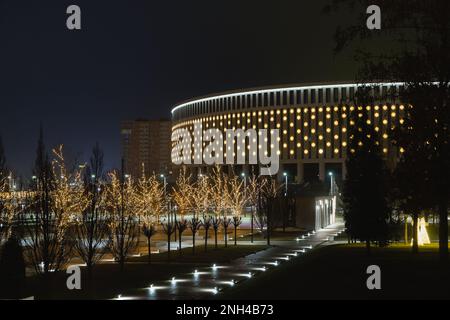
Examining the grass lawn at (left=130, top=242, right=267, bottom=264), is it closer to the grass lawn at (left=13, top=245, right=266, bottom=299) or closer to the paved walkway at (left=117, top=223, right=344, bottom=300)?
the grass lawn at (left=13, top=245, right=266, bottom=299)

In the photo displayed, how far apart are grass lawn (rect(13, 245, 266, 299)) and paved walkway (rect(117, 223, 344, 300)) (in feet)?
2.52

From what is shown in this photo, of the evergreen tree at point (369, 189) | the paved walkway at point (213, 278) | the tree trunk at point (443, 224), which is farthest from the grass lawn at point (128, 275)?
the tree trunk at point (443, 224)

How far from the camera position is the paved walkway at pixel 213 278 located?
21.3 m

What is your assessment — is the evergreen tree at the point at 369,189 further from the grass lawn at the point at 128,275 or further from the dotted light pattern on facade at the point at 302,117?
the dotted light pattern on facade at the point at 302,117

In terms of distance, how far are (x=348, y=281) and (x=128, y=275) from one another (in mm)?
9750

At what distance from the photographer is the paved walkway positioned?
21.3 metres

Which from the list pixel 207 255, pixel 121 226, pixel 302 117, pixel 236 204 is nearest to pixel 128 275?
pixel 121 226

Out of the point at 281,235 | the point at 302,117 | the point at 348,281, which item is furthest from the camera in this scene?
the point at 302,117

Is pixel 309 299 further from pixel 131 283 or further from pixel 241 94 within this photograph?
pixel 241 94

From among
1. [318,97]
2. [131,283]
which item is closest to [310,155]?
[318,97]

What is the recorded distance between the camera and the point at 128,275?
27016 mm

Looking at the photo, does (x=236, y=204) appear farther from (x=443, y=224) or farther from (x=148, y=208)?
(x=443, y=224)

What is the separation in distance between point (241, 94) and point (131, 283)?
125m
